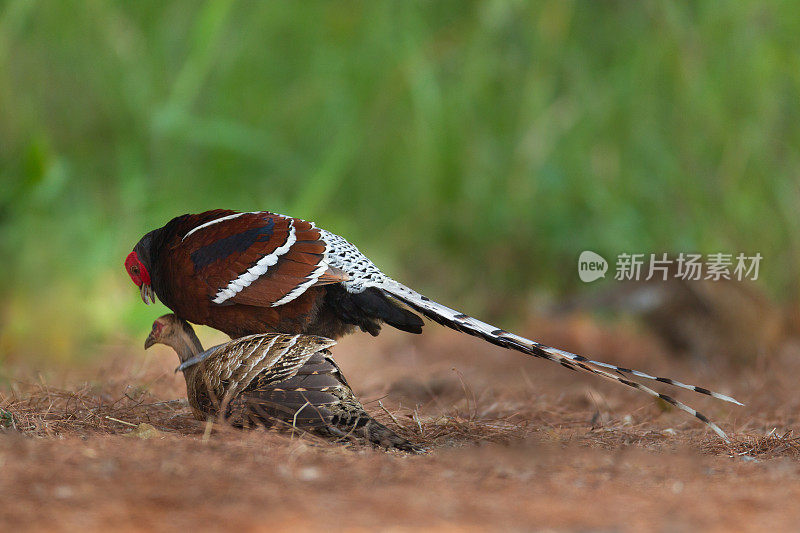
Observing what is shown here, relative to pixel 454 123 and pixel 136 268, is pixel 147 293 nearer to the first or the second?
pixel 136 268

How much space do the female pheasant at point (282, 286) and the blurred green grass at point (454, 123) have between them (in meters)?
3.16

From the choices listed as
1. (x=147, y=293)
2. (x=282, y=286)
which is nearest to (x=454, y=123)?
(x=147, y=293)

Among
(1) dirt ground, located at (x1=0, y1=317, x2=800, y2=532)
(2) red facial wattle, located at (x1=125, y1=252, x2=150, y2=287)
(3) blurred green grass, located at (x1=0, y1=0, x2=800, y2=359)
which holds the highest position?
(3) blurred green grass, located at (x1=0, y1=0, x2=800, y2=359)

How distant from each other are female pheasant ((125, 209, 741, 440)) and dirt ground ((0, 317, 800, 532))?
373 mm

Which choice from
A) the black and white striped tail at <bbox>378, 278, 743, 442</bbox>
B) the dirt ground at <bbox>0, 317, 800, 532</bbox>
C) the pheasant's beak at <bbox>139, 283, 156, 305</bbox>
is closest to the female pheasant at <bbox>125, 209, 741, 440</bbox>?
the black and white striped tail at <bbox>378, 278, 743, 442</bbox>

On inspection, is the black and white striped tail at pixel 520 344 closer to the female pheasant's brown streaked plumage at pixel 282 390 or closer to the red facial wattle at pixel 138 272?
the female pheasant's brown streaked plumage at pixel 282 390

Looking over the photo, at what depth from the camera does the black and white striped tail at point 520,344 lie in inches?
117

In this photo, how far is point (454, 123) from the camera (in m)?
7.29

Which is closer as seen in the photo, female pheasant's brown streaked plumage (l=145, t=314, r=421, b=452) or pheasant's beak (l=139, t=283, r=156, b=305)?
female pheasant's brown streaked plumage (l=145, t=314, r=421, b=452)

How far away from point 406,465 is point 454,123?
5079mm

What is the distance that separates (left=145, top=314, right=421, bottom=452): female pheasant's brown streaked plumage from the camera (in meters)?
2.89

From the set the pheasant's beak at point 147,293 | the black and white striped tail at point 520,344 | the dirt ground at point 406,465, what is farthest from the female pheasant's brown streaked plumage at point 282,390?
the pheasant's beak at point 147,293

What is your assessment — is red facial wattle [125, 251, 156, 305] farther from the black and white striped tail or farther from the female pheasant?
the black and white striped tail

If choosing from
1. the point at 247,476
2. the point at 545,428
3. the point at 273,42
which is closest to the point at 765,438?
the point at 545,428
